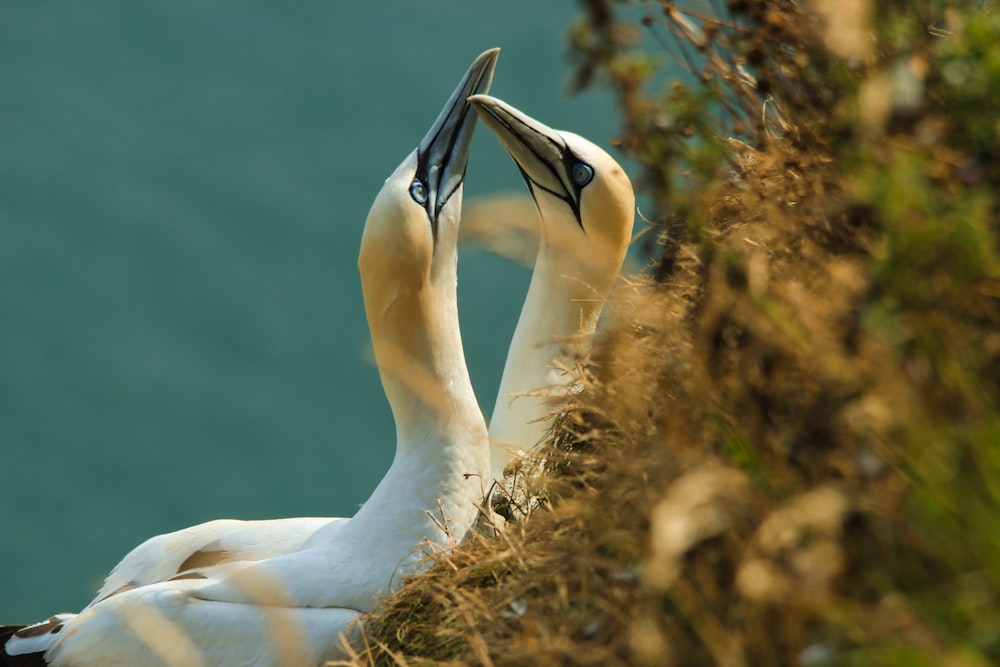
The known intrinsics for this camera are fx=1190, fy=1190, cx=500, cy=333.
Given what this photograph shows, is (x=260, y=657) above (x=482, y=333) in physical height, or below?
above

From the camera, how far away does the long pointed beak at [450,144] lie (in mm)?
3820

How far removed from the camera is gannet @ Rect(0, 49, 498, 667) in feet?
11.1

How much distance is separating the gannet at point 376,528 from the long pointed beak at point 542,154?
33 cm

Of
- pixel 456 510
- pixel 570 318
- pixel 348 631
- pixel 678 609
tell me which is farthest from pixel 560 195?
pixel 678 609

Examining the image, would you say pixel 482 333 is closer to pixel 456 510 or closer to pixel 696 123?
pixel 456 510

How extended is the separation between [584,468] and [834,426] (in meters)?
1.03

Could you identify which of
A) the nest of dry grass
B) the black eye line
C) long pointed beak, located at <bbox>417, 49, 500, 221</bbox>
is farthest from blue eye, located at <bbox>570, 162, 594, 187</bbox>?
the nest of dry grass

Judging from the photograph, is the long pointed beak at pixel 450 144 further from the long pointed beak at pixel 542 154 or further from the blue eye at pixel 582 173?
the blue eye at pixel 582 173

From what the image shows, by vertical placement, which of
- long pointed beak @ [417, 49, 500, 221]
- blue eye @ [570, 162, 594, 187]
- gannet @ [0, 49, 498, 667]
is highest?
long pointed beak @ [417, 49, 500, 221]

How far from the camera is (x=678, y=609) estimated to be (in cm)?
187

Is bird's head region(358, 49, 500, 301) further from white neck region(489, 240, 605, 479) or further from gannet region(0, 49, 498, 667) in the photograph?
white neck region(489, 240, 605, 479)

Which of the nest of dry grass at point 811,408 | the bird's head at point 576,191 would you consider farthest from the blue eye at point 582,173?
the nest of dry grass at point 811,408

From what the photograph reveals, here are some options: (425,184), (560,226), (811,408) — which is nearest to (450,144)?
(425,184)

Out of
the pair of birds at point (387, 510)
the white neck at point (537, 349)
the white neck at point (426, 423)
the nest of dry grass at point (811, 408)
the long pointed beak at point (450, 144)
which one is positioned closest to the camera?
the nest of dry grass at point (811, 408)
